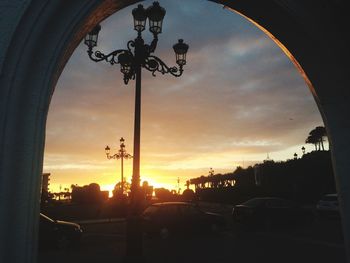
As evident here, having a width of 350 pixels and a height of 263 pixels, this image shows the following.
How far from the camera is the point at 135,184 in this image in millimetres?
6945

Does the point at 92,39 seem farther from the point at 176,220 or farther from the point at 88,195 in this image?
the point at 88,195

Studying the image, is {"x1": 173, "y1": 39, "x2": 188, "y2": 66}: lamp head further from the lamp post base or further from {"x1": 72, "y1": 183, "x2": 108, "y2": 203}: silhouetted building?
{"x1": 72, "y1": 183, "x2": 108, "y2": 203}: silhouetted building

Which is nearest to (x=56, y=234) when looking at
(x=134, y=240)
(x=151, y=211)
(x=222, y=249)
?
(x=151, y=211)

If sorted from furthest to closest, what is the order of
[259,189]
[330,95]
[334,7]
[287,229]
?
[259,189] → [287,229] → [330,95] → [334,7]

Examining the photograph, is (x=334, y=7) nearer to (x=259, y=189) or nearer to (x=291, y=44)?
(x=291, y=44)

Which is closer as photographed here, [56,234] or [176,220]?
[56,234]

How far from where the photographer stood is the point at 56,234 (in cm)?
1020

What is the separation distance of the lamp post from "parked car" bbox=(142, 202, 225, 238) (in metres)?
4.88

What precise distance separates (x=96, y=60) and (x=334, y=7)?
6191mm

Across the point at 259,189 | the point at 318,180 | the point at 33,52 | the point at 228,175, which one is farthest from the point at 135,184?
the point at 228,175

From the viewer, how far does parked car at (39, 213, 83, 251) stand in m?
9.91

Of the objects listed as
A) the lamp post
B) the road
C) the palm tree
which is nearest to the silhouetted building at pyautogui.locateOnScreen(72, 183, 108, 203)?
the road

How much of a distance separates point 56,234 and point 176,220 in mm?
4278

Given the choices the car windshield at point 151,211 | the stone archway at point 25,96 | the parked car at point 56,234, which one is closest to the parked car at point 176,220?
the car windshield at point 151,211
